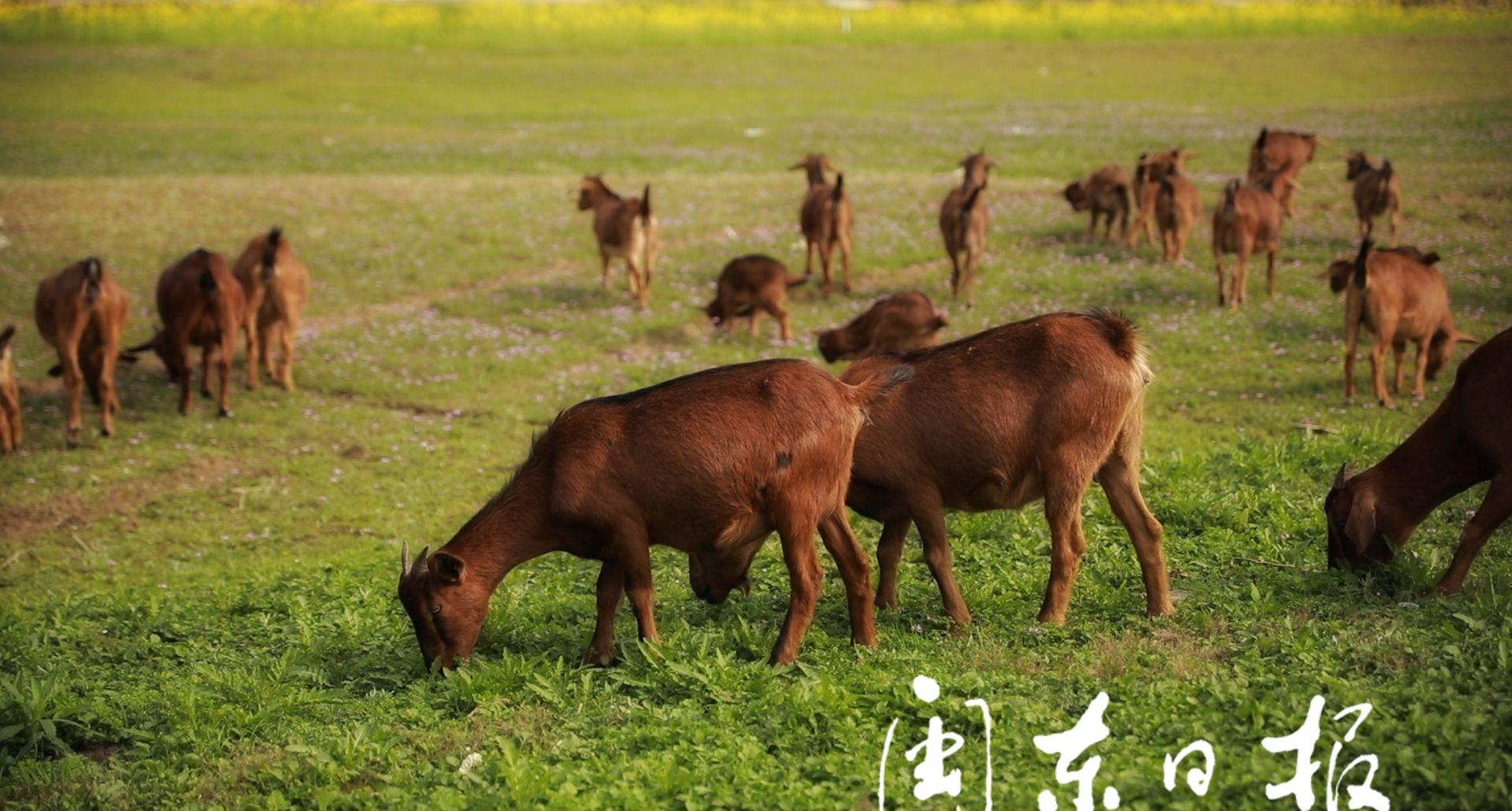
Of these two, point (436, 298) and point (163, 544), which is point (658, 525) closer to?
point (163, 544)

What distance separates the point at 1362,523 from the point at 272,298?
12829mm

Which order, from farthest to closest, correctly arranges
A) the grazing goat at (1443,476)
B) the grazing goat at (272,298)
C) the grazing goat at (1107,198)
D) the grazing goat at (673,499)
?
the grazing goat at (1107,198) → the grazing goat at (272,298) → the grazing goat at (1443,476) → the grazing goat at (673,499)

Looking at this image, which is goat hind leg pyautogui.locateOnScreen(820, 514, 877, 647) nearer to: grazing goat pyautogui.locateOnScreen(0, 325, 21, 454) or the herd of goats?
the herd of goats

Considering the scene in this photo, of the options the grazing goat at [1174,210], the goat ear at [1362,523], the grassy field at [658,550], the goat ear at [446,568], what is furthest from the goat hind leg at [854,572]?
the grazing goat at [1174,210]

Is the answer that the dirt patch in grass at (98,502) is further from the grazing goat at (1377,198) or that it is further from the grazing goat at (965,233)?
the grazing goat at (1377,198)

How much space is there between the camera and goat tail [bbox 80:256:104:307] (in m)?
15.2

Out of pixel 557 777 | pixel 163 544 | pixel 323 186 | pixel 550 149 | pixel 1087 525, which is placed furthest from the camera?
pixel 550 149

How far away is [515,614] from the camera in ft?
27.2

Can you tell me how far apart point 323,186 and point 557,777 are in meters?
21.8

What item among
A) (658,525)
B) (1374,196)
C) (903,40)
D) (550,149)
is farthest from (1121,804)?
(903,40)

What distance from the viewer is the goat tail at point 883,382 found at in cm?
790

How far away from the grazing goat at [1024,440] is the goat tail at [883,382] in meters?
0.06

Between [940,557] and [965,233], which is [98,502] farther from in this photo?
[965,233]

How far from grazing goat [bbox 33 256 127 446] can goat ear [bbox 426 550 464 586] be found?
937cm
